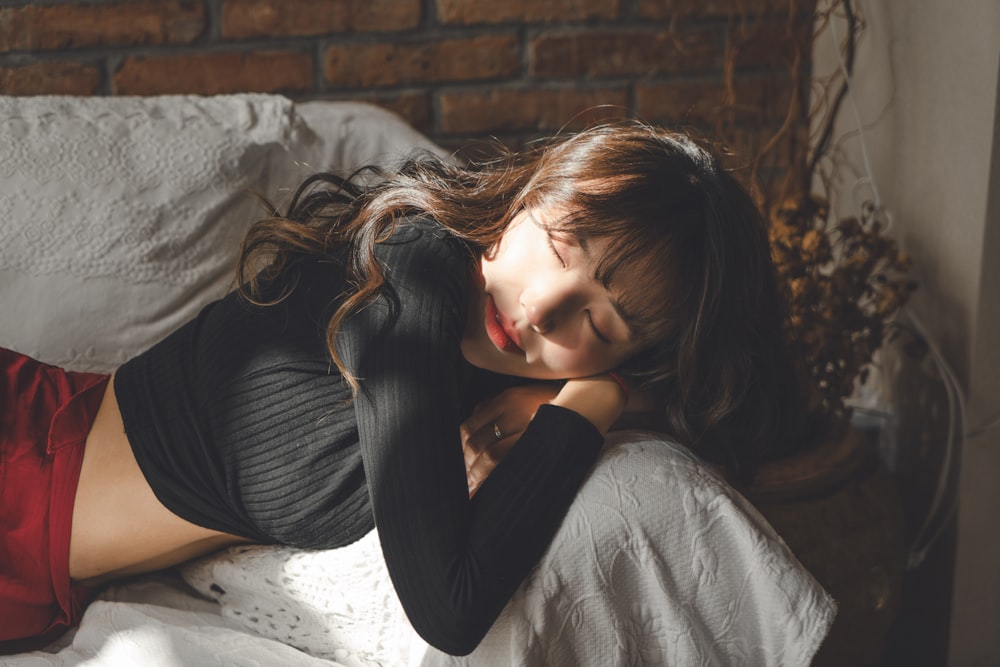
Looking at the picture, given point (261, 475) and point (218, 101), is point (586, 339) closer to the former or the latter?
point (261, 475)

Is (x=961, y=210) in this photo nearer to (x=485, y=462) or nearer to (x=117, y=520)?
(x=485, y=462)

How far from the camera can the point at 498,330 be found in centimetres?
104

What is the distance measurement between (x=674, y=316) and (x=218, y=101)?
0.92 meters

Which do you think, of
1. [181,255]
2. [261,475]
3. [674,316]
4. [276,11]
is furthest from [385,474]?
[276,11]

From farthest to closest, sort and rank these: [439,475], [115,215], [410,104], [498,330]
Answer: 1. [410,104]
2. [115,215]
3. [498,330]
4. [439,475]

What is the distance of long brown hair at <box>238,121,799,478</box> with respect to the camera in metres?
1.00

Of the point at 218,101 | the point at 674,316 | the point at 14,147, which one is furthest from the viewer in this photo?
the point at 218,101

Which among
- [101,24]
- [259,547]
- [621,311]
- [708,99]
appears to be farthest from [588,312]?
[101,24]

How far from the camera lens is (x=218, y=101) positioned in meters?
1.56

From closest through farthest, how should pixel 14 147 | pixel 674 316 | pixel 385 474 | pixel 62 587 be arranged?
pixel 385 474 → pixel 674 316 → pixel 62 587 → pixel 14 147

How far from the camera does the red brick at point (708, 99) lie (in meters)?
2.00

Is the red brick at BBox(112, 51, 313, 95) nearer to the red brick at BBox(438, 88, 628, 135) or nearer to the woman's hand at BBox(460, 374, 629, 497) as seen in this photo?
the red brick at BBox(438, 88, 628, 135)

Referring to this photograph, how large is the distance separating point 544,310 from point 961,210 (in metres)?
0.85

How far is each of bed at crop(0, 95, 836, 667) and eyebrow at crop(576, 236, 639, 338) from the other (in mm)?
132
